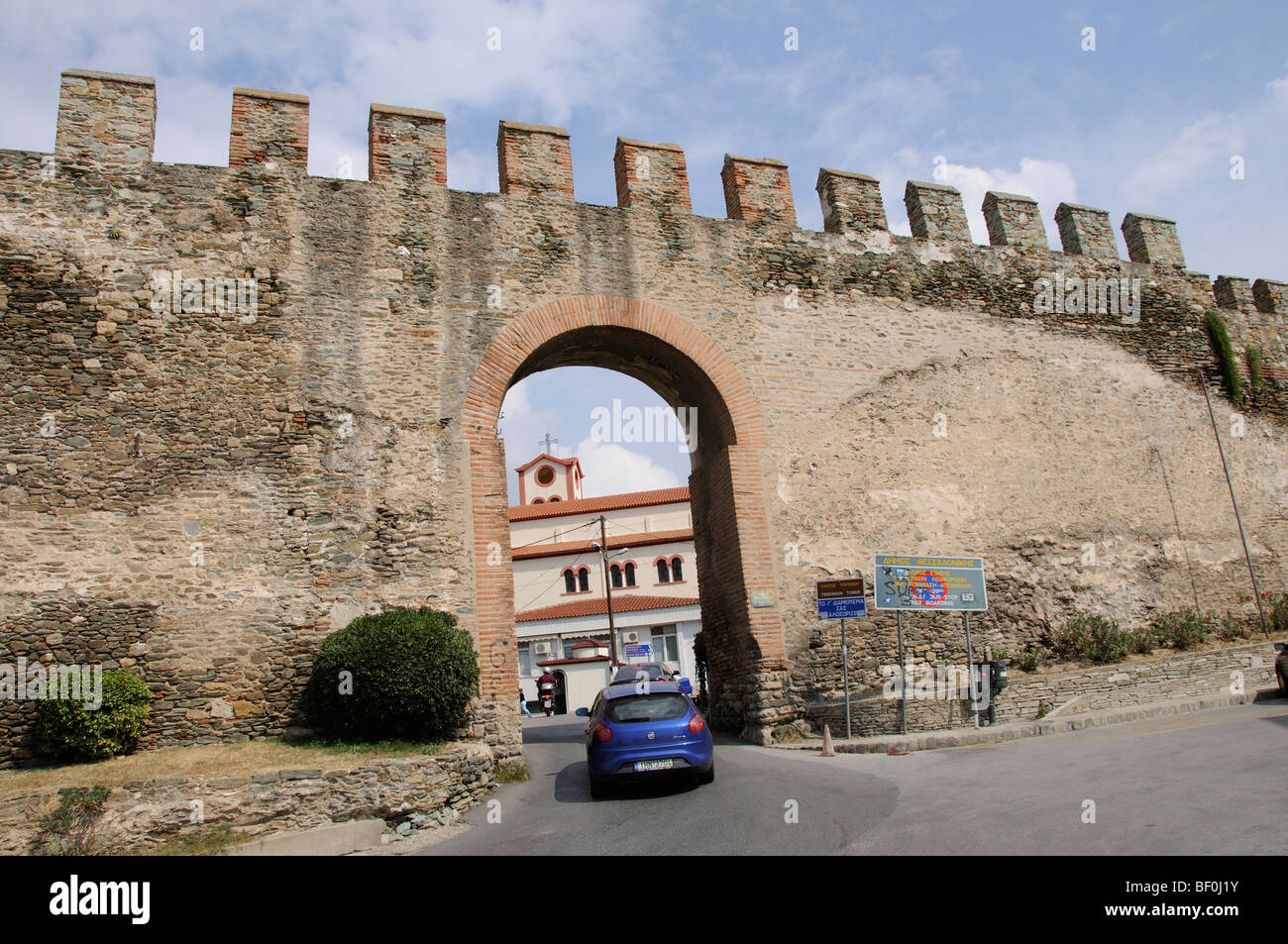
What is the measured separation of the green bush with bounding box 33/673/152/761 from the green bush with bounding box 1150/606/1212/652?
15077mm

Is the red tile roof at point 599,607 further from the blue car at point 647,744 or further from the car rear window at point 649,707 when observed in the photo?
the blue car at point 647,744

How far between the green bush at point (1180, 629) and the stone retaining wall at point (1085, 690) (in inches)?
23.9

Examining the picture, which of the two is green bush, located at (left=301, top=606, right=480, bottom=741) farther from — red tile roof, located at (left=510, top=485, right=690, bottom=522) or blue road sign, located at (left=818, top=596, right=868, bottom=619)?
red tile roof, located at (left=510, top=485, right=690, bottom=522)

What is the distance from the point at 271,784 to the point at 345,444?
4.73 metres

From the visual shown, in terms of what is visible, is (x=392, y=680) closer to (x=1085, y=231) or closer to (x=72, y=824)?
(x=72, y=824)

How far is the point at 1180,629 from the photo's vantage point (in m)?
14.2

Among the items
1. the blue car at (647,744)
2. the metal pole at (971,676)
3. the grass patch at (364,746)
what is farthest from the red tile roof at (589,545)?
the blue car at (647,744)

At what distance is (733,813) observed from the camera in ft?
23.4

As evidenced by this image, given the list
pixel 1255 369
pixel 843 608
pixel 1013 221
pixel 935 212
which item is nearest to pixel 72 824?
pixel 843 608

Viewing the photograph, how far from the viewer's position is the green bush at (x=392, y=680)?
9.02m

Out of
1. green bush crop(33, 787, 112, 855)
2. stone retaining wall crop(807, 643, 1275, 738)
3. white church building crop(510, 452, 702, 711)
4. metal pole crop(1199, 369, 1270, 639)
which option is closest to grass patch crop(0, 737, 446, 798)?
green bush crop(33, 787, 112, 855)

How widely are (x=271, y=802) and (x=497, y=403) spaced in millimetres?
5942

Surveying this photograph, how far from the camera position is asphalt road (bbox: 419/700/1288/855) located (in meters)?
5.37

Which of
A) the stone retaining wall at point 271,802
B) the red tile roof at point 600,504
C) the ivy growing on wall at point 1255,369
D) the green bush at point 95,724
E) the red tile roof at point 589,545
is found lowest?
the stone retaining wall at point 271,802
